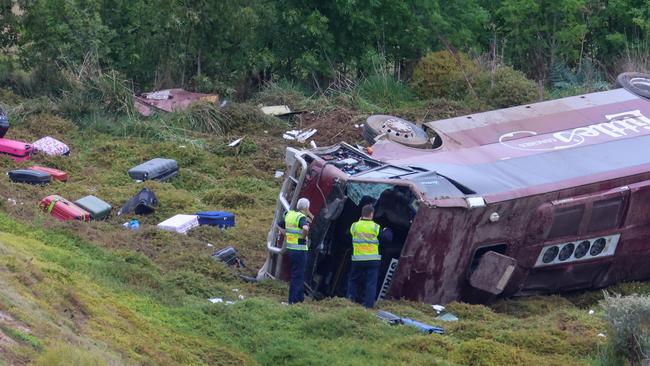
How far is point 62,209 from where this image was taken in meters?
Answer: 13.9

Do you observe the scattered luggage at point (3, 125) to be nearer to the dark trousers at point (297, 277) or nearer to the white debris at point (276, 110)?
the white debris at point (276, 110)

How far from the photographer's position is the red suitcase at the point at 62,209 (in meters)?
13.8

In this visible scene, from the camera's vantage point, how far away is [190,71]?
73.0 ft

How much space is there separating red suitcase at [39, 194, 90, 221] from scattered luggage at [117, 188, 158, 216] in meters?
0.75

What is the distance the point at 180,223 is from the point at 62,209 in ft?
4.91

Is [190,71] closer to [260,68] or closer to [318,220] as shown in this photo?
[260,68]

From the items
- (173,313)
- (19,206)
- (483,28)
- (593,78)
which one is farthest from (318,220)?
(483,28)

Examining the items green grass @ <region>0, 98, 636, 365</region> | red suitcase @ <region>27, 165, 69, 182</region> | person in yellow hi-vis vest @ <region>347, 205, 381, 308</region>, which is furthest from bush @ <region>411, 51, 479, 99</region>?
person in yellow hi-vis vest @ <region>347, 205, 381, 308</region>

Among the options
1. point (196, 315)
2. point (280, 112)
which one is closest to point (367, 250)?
point (196, 315)

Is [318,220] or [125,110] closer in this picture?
[318,220]

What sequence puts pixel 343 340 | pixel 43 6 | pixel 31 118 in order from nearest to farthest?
pixel 343 340 < pixel 31 118 < pixel 43 6

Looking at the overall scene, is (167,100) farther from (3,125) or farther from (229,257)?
(229,257)

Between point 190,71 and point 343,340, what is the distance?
13.3 meters

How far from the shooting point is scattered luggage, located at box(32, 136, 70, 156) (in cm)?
1730
